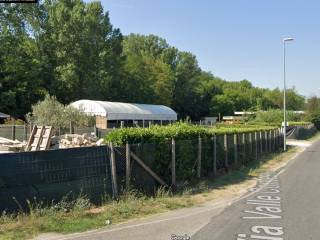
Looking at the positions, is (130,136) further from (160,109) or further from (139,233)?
(160,109)

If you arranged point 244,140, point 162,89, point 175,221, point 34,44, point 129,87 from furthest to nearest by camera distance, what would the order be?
point 162,89
point 129,87
point 34,44
point 244,140
point 175,221

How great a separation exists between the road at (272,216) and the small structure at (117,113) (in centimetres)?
3133

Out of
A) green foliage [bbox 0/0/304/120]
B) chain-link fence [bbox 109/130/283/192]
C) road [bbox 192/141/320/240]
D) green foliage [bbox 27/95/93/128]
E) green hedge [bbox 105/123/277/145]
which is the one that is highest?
green foliage [bbox 0/0/304/120]

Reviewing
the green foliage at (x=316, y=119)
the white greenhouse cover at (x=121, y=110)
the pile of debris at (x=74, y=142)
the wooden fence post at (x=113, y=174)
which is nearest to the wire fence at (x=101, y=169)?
the wooden fence post at (x=113, y=174)

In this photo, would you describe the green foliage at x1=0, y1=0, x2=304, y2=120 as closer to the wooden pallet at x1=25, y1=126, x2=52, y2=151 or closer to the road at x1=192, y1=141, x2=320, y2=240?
the wooden pallet at x1=25, y1=126, x2=52, y2=151

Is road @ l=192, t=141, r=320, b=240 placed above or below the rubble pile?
below

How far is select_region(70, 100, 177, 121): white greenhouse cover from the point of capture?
54469 millimetres

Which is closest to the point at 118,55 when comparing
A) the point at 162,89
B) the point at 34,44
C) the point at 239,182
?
the point at 34,44

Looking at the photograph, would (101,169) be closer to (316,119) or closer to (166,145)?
(166,145)

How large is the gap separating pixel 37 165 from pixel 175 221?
11.0 feet

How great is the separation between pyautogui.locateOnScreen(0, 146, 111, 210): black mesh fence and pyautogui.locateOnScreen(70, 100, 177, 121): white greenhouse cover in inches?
1385

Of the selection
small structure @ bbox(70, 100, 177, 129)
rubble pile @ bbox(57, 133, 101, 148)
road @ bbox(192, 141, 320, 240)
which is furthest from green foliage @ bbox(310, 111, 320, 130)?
road @ bbox(192, 141, 320, 240)

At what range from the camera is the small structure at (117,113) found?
173 feet

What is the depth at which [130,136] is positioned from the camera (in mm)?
15422
